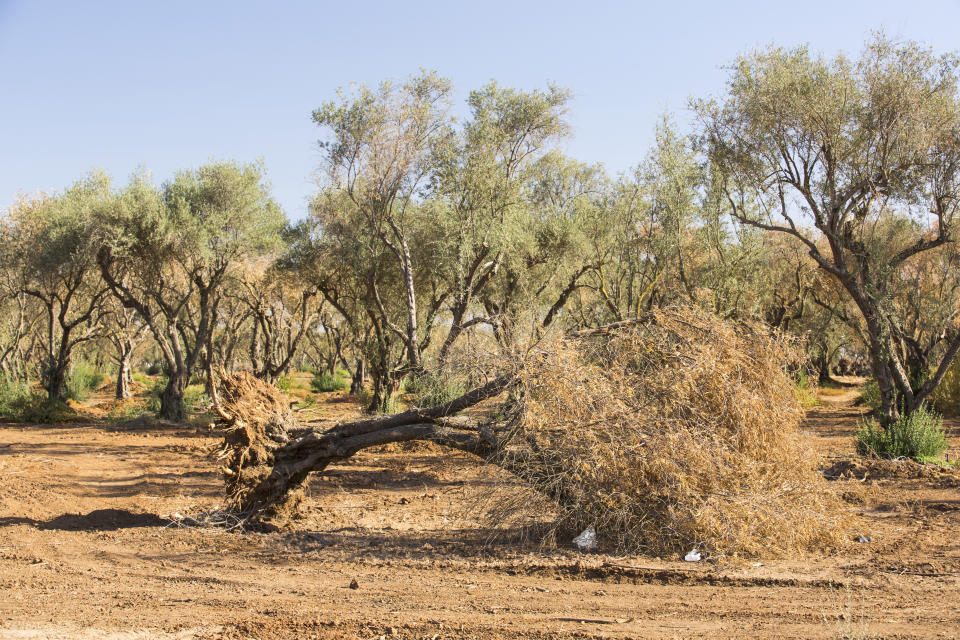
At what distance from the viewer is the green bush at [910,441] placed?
443 inches

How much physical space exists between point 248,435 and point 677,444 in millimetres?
4564

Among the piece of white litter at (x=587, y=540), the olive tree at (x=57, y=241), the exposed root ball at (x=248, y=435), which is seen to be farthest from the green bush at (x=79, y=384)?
the piece of white litter at (x=587, y=540)

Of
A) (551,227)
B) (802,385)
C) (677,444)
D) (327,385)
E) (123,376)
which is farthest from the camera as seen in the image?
(327,385)

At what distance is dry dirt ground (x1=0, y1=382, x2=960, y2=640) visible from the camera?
4.79 m

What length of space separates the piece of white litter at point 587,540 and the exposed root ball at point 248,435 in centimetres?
348

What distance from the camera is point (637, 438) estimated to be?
6.52 meters

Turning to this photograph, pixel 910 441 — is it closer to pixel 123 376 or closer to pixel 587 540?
pixel 587 540

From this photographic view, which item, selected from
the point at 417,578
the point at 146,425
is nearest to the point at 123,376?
the point at 146,425

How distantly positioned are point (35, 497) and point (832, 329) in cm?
2786

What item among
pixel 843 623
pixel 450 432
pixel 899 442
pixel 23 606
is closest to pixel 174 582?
pixel 23 606

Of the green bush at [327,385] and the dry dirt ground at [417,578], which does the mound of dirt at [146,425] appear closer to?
the dry dirt ground at [417,578]

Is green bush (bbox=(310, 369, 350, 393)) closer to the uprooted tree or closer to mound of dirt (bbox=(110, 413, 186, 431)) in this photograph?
mound of dirt (bbox=(110, 413, 186, 431))

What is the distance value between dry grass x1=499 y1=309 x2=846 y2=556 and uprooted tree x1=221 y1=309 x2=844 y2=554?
0.02 meters

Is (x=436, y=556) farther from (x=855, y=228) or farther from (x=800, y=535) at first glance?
(x=855, y=228)
